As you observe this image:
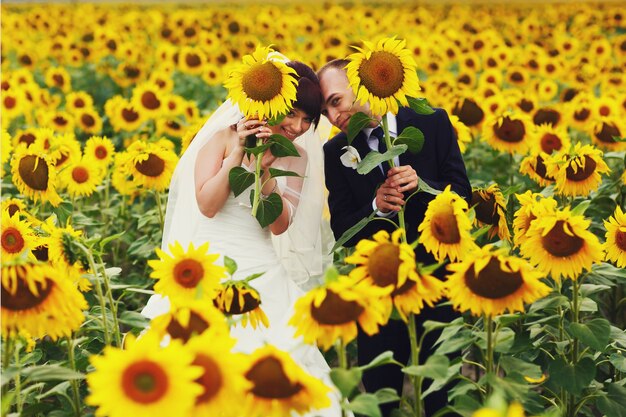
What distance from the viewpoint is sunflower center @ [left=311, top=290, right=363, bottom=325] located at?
76.6 inches

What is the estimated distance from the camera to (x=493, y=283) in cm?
211

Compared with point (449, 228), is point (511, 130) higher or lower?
higher

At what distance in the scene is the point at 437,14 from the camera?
51.3ft

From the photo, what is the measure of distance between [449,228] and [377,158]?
15.4 inches

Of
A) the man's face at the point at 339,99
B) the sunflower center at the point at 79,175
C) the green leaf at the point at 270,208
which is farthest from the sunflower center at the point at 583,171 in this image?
the sunflower center at the point at 79,175

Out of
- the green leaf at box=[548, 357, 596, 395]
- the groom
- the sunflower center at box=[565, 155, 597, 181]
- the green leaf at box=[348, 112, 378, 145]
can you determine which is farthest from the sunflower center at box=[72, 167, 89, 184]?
the green leaf at box=[548, 357, 596, 395]

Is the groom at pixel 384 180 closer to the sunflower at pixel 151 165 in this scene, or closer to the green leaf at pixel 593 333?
the green leaf at pixel 593 333

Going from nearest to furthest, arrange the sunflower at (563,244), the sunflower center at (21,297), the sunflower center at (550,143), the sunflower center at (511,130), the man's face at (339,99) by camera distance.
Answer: the sunflower center at (21,297) → the sunflower at (563,244) → the man's face at (339,99) → the sunflower center at (550,143) → the sunflower center at (511,130)

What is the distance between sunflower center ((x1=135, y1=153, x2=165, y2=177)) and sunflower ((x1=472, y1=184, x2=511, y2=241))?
176cm

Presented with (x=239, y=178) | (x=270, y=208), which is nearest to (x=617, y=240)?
(x=270, y=208)

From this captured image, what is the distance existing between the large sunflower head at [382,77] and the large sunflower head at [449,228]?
1.21 ft

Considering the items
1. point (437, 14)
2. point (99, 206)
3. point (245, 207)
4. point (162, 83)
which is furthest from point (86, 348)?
point (437, 14)

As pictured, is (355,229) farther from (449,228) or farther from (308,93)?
(308,93)

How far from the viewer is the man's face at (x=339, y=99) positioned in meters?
3.09
